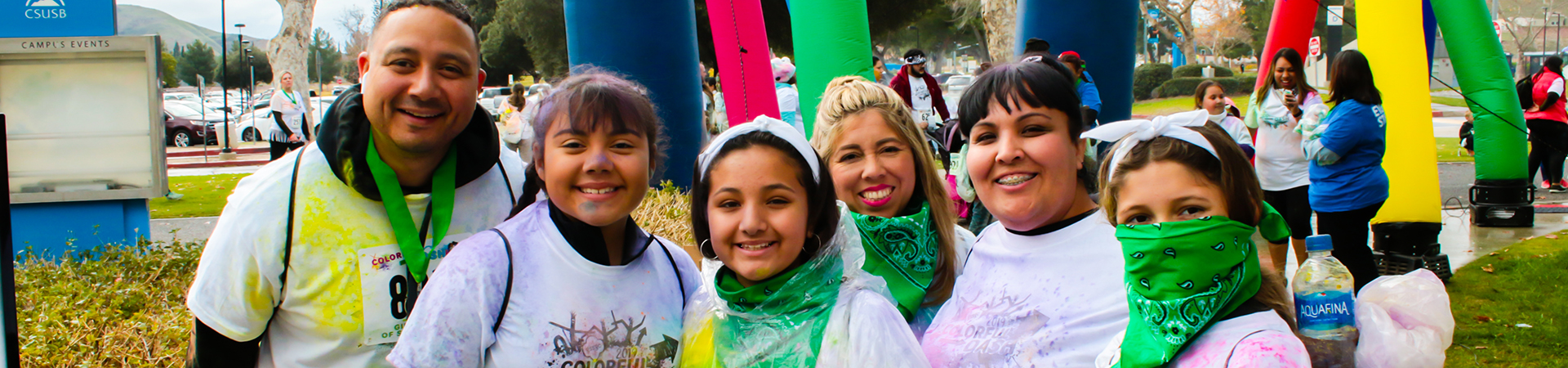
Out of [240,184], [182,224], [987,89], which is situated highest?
[987,89]

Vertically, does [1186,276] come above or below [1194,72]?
below

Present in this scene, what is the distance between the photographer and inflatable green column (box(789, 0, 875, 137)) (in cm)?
692

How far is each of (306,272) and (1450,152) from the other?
18.4 meters

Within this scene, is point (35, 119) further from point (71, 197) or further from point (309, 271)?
point (309, 271)

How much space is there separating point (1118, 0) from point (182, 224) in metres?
9.39

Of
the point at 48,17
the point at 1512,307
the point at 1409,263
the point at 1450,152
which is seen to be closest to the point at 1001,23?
the point at 1409,263

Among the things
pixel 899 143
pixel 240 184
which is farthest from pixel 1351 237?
pixel 240 184

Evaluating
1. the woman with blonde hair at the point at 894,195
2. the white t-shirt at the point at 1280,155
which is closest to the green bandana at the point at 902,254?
the woman with blonde hair at the point at 894,195

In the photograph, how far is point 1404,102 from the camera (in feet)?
19.4

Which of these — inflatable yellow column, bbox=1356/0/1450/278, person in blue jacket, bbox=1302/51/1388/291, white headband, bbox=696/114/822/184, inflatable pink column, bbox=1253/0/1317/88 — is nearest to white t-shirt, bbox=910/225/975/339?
white headband, bbox=696/114/822/184

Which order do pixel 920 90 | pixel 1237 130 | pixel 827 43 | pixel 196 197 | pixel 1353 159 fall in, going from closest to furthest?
pixel 1353 159, pixel 1237 130, pixel 827 43, pixel 920 90, pixel 196 197

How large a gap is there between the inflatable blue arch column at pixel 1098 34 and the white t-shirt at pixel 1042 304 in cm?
367

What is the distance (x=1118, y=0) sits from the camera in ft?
18.1

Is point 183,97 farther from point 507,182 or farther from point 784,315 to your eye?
point 784,315
